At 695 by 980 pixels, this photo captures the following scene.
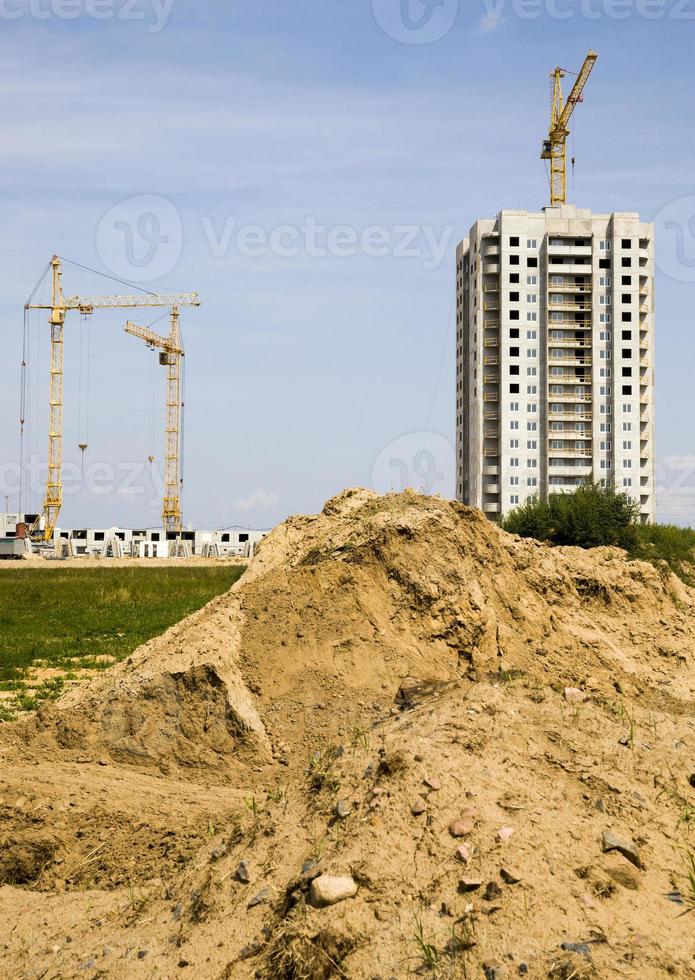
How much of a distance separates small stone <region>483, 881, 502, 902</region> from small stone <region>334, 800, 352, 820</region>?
1262mm

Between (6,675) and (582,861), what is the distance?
14.3 meters

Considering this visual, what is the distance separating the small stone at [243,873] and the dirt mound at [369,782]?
15mm

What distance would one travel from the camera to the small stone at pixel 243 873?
254 inches

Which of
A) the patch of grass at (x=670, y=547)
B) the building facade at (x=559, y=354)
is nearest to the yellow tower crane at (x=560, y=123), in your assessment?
the building facade at (x=559, y=354)

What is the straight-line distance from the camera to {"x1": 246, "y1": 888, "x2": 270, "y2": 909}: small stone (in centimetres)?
621

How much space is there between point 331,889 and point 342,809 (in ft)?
2.90

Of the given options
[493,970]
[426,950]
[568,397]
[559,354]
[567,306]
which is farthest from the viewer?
[559,354]

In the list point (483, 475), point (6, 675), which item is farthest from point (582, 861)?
point (483, 475)

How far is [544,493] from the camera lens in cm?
9419

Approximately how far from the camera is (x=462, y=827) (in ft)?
20.3

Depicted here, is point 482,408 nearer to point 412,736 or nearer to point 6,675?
point 6,675

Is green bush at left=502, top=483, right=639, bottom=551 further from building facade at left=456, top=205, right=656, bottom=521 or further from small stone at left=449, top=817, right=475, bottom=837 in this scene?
building facade at left=456, top=205, right=656, bottom=521

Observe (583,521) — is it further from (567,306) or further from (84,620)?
(567,306)

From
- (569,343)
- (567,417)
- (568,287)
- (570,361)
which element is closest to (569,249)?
(568,287)
